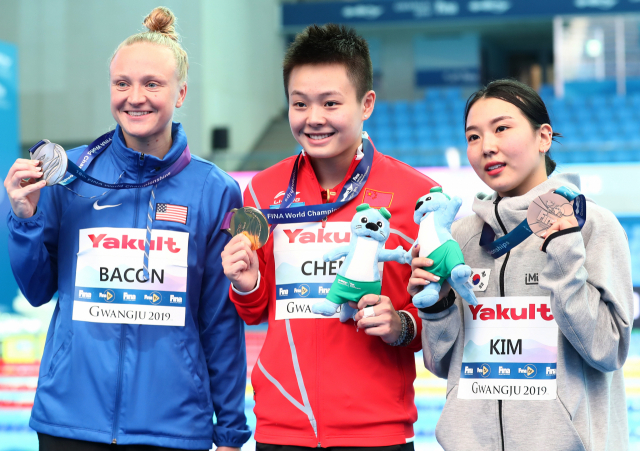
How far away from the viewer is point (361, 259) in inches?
64.5

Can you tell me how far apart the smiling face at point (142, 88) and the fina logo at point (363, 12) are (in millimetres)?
11659

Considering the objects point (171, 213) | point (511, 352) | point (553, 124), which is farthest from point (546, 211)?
point (553, 124)

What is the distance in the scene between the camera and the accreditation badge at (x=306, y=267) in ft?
5.93

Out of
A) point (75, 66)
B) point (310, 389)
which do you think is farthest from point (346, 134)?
point (75, 66)

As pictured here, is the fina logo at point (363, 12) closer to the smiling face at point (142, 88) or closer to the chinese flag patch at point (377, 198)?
the smiling face at point (142, 88)

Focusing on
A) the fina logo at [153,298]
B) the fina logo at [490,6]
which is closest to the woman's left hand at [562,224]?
the fina logo at [153,298]

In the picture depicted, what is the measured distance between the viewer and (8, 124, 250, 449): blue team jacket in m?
1.84

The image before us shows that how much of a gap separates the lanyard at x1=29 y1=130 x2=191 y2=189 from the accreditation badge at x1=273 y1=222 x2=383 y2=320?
1.33 feet

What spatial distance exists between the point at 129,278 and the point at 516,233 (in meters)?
1.05

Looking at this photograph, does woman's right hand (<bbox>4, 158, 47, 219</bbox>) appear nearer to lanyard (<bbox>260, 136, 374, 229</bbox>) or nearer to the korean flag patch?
lanyard (<bbox>260, 136, 374, 229</bbox>)

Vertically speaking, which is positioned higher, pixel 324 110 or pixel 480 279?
pixel 324 110

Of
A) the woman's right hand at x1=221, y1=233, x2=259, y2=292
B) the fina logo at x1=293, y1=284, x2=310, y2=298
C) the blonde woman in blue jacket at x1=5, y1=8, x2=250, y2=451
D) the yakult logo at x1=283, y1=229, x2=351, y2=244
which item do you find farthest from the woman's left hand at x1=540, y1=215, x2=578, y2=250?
the blonde woman in blue jacket at x1=5, y1=8, x2=250, y2=451

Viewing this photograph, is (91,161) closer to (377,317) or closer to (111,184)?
(111,184)

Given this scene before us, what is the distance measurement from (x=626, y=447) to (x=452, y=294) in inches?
21.9
